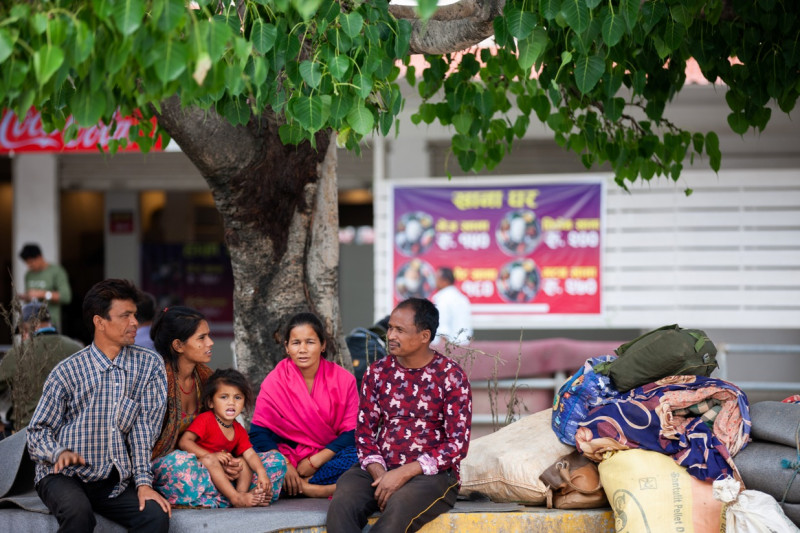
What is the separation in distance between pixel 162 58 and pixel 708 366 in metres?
3.32

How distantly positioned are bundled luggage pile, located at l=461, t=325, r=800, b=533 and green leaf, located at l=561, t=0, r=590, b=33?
75.4 inches

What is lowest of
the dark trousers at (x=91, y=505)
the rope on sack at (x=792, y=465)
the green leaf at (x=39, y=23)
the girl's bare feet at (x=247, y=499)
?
the girl's bare feet at (x=247, y=499)

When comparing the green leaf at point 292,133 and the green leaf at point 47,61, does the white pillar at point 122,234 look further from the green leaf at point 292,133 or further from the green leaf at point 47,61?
the green leaf at point 47,61

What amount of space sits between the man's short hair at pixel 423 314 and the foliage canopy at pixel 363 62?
86 cm

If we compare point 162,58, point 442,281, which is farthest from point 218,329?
point 162,58

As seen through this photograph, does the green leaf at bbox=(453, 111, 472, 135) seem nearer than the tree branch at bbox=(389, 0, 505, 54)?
No

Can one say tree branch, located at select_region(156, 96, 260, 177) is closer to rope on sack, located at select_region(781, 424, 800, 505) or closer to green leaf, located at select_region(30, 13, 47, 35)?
green leaf, located at select_region(30, 13, 47, 35)

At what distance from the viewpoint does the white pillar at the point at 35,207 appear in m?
11.1

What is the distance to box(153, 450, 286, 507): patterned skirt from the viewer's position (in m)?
4.52

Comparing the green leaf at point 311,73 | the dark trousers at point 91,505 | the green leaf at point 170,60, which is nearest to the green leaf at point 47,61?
the green leaf at point 170,60

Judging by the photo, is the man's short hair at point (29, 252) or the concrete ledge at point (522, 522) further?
the man's short hair at point (29, 252)

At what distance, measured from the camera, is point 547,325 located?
31.8 ft

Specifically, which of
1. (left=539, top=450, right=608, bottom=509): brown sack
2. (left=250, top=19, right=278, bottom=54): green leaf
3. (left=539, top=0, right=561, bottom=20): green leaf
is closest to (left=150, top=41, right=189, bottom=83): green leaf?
(left=250, top=19, right=278, bottom=54): green leaf

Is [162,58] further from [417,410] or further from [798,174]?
[798,174]
